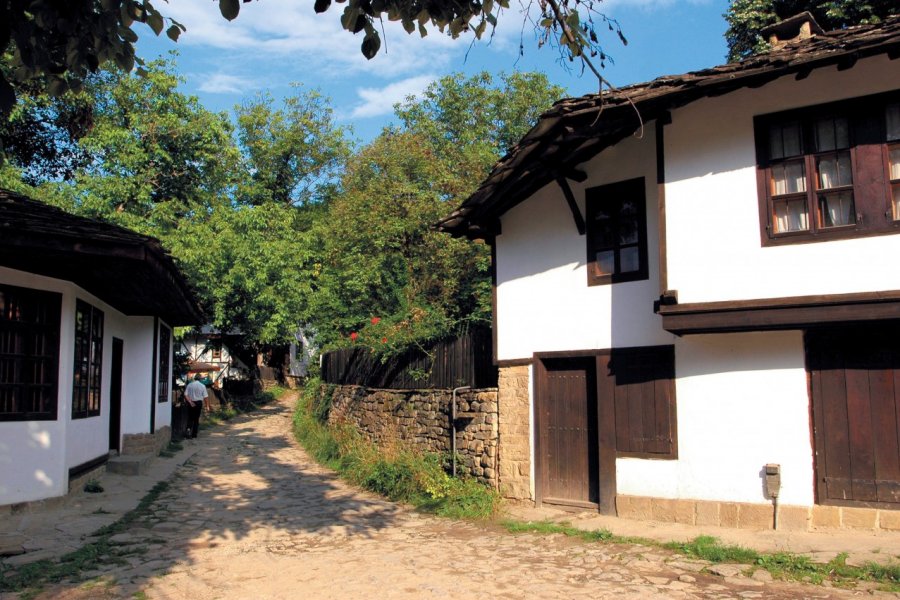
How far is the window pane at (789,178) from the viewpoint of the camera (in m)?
8.18

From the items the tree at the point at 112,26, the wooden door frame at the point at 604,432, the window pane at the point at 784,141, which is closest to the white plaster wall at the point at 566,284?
the wooden door frame at the point at 604,432

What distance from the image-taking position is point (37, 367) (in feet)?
31.4

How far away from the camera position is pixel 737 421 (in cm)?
862

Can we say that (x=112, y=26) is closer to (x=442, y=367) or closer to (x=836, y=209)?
(x=836, y=209)

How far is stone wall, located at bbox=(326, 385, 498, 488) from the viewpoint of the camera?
11.3m

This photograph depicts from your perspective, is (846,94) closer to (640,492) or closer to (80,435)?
(640,492)

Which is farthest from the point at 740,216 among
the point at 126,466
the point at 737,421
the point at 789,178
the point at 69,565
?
the point at 126,466

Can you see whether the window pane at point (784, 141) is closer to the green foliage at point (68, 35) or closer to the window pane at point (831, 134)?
the window pane at point (831, 134)

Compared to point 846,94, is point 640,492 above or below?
below

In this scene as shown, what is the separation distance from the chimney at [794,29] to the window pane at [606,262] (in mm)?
3412

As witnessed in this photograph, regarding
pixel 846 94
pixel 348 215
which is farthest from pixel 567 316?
pixel 348 215

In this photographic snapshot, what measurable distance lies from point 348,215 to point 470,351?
10.4 meters

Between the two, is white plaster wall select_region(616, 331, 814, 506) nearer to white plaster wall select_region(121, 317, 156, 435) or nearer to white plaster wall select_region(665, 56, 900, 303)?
white plaster wall select_region(665, 56, 900, 303)

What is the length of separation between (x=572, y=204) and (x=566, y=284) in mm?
1135
